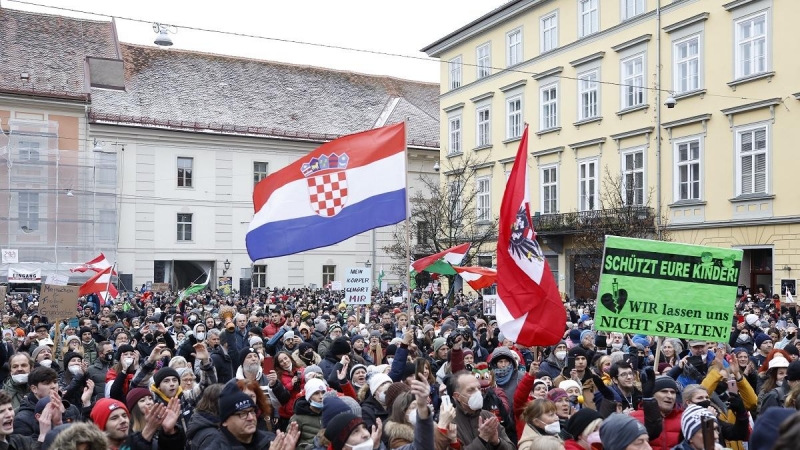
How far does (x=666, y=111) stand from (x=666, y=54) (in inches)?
75.7

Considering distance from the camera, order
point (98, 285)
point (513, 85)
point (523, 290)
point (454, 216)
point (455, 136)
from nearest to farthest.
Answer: point (523, 290), point (98, 285), point (513, 85), point (454, 216), point (455, 136)

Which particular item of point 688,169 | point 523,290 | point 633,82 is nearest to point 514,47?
point 633,82

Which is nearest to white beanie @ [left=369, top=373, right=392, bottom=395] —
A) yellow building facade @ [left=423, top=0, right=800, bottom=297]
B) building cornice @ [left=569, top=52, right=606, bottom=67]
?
yellow building facade @ [left=423, top=0, right=800, bottom=297]

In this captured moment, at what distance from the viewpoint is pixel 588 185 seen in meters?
34.1

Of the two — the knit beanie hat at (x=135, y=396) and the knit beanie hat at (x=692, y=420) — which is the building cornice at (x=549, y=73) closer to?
the knit beanie hat at (x=692, y=420)

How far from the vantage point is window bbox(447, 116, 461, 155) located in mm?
42734

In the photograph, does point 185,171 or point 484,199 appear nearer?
point 484,199

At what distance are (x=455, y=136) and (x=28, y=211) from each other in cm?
2046

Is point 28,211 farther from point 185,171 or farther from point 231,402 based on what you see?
point 231,402

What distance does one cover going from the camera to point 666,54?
3000 centimetres

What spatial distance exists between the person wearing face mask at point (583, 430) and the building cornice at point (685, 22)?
2528 centimetres

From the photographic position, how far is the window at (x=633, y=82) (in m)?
31.1

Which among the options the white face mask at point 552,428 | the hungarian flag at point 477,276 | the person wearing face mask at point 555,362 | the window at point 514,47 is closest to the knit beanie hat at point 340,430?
the white face mask at point 552,428

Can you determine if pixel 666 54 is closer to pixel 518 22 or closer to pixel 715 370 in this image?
pixel 518 22
